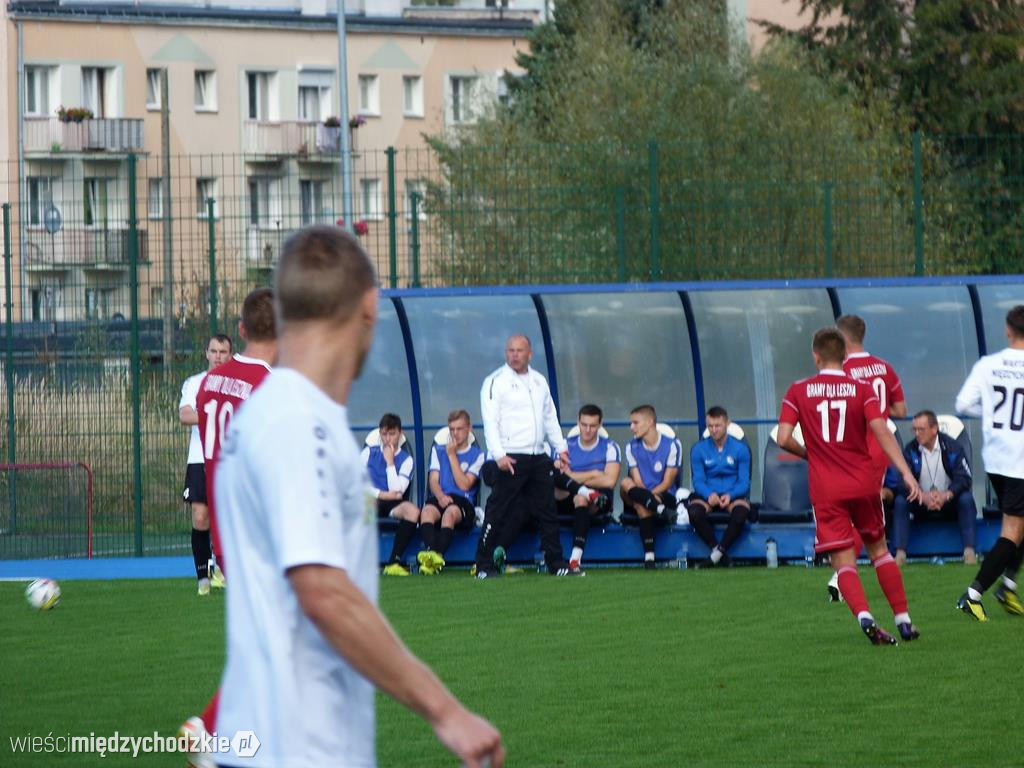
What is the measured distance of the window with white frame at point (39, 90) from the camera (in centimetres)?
4725

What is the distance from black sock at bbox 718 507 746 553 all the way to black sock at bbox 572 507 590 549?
1.16m

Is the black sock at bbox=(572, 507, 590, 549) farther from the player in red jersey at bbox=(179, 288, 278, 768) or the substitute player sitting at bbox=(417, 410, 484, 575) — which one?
the player in red jersey at bbox=(179, 288, 278, 768)

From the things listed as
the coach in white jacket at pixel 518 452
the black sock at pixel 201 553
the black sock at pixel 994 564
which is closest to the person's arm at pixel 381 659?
the black sock at pixel 994 564

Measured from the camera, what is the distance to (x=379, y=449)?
1561 cm

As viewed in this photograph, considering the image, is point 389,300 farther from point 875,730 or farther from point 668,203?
point 875,730

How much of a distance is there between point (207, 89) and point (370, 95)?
532cm

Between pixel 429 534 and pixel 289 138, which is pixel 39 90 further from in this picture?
pixel 429 534

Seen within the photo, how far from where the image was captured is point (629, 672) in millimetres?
8992

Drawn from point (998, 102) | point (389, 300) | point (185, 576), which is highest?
point (998, 102)

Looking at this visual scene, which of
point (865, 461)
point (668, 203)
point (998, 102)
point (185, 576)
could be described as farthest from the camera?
point (998, 102)

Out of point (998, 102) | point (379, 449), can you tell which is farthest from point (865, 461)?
point (998, 102)

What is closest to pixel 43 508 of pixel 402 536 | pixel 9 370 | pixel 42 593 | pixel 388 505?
pixel 9 370

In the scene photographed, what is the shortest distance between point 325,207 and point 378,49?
3523cm

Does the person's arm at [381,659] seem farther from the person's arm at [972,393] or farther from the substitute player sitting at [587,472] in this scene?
the substitute player sitting at [587,472]
